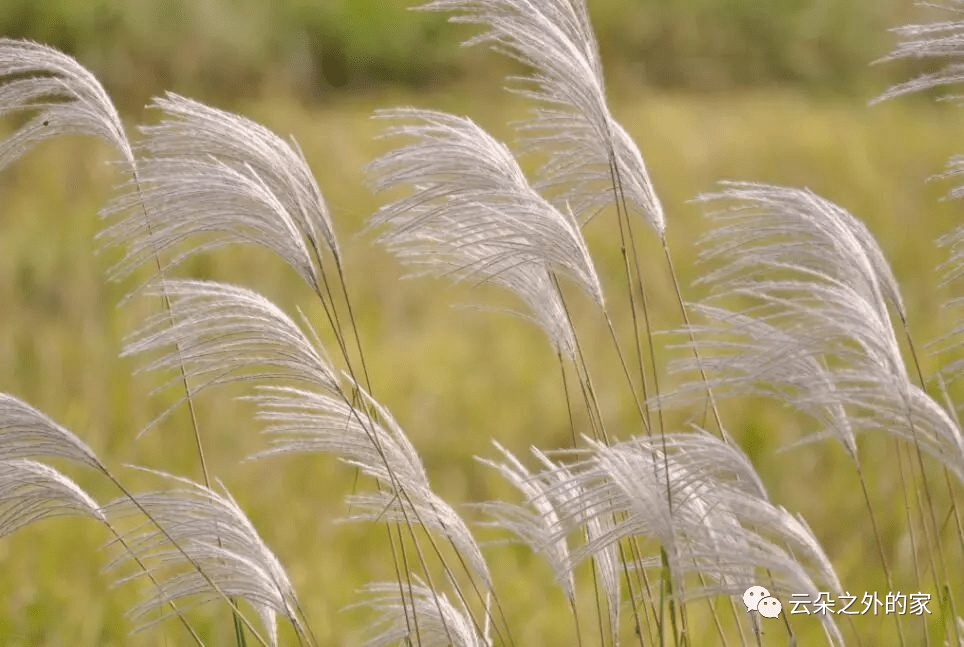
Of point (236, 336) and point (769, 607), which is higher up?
point (236, 336)

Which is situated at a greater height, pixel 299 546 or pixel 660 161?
pixel 660 161

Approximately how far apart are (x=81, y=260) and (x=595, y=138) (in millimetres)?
2996

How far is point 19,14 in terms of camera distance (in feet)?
17.4

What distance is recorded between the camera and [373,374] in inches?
132

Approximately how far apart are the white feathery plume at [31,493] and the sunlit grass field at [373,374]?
16cm

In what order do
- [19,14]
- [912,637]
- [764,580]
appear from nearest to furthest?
[764,580]
[912,637]
[19,14]

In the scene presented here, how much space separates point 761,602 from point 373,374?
230 centimetres

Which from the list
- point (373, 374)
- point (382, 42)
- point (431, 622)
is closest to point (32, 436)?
point (431, 622)

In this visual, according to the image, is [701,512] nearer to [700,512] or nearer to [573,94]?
[700,512]

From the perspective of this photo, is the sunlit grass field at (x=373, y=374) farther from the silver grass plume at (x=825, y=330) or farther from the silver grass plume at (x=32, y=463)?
the silver grass plume at (x=825, y=330)

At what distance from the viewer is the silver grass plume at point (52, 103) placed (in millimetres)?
1108

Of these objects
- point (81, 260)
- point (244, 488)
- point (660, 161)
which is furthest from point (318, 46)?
point (244, 488)

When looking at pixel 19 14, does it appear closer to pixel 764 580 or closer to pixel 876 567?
pixel 876 567

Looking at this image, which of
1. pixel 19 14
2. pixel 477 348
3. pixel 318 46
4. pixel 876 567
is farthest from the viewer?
pixel 318 46
